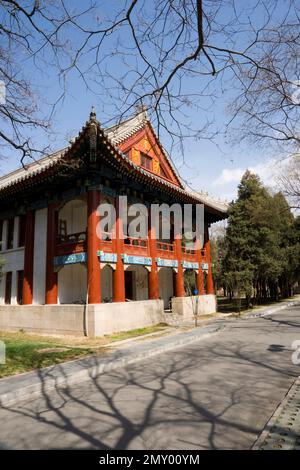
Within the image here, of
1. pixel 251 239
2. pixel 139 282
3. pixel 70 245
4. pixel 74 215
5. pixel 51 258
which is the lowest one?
pixel 139 282

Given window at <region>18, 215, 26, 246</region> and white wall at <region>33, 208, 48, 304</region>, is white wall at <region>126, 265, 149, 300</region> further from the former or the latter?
window at <region>18, 215, 26, 246</region>

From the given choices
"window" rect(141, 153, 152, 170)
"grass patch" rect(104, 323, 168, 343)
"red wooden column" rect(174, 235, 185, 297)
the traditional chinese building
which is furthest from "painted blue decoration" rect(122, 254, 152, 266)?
"window" rect(141, 153, 152, 170)

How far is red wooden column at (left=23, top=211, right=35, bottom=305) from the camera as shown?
17.4 meters

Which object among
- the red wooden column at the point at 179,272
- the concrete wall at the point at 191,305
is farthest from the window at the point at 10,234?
the concrete wall at the point at 191,305

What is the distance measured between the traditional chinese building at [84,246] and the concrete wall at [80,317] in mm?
41

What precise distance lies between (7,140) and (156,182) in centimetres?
963

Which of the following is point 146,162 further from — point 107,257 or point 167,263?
point 107,257

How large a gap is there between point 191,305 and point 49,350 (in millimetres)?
11591

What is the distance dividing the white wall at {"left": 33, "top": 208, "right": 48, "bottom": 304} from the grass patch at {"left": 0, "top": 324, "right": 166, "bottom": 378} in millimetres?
2495

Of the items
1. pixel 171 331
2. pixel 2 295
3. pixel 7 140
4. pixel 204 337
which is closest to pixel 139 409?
pixel 7 140

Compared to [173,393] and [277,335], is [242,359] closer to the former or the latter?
[173,393]

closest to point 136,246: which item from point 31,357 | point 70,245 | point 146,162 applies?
point 70,245

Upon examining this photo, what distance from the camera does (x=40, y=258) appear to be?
1738 cm

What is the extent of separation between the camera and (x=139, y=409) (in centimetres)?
509
